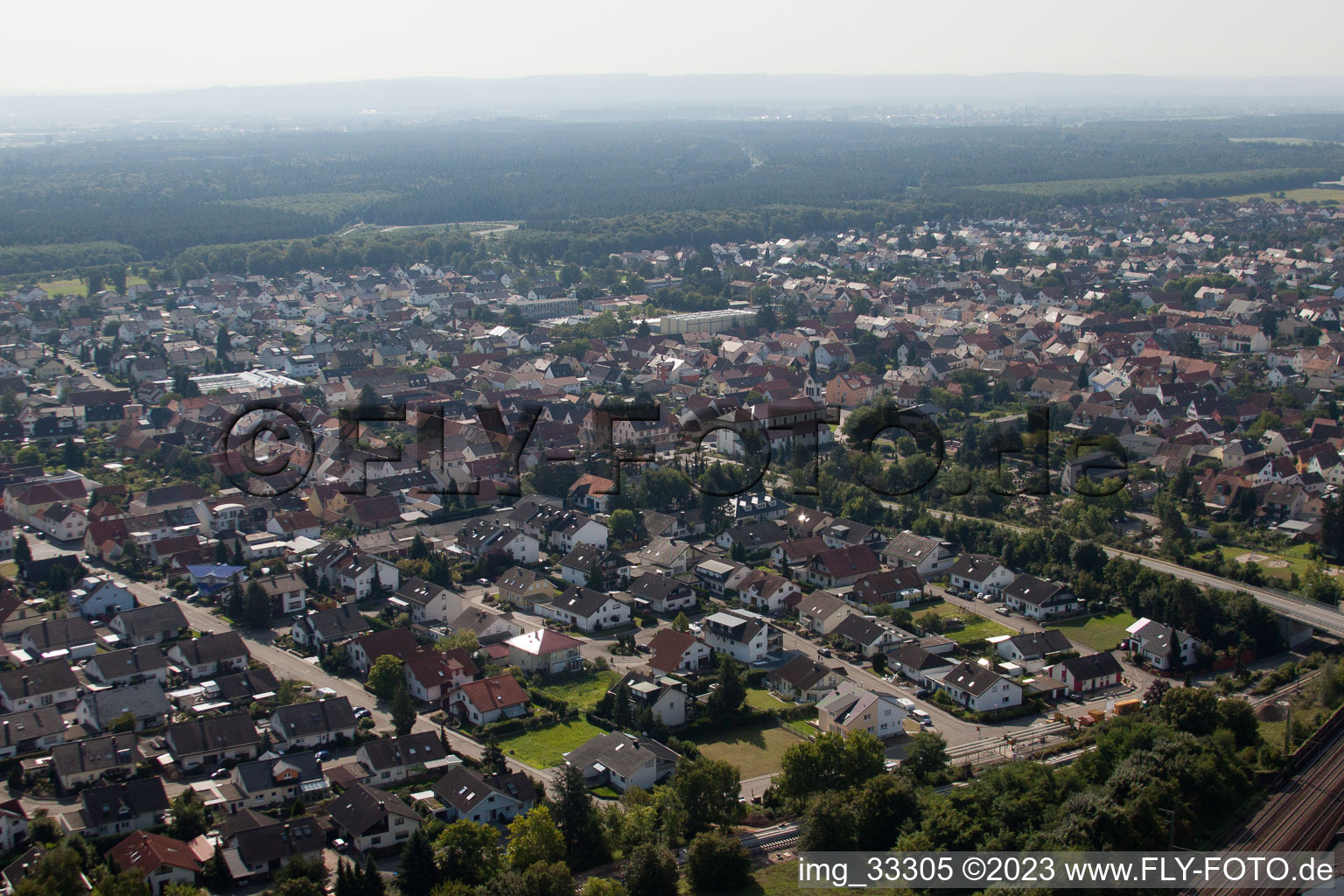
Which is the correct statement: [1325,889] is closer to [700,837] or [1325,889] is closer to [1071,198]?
[700,837]

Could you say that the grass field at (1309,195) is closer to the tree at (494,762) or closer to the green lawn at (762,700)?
the green lawn at (762,700)

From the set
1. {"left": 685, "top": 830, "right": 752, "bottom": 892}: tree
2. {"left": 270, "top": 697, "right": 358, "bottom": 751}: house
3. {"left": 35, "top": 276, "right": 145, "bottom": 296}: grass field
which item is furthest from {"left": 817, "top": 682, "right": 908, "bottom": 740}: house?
{"left": 35, "top": 276, "right": 145, "bottom": 296}: grass field

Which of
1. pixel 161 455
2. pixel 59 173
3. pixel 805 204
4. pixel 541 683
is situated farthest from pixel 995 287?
pixel 59 173

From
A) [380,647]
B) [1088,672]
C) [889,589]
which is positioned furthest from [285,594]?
[1088,672]

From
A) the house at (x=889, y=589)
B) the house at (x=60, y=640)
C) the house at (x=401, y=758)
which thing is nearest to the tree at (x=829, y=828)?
the house at (x=401, y=758)

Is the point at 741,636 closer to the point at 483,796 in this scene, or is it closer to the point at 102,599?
the point at 483,796
